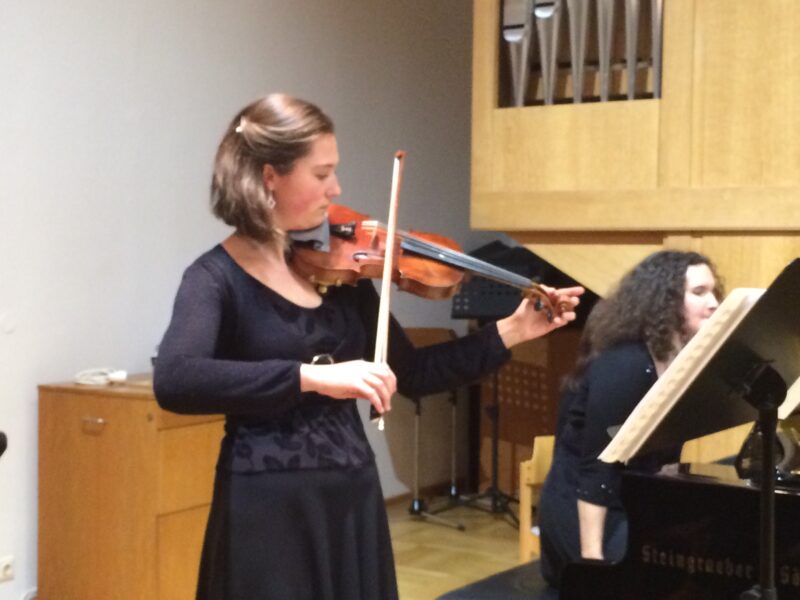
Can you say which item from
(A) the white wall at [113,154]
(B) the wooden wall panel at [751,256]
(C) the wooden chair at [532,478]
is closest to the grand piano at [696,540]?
(C) the wooden chair at [532,478]

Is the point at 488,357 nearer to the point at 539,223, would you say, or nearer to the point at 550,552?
the point at 550,552

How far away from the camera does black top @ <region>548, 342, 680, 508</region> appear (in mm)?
2531

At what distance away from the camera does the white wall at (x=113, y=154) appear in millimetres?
3777

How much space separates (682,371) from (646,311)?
1027mm

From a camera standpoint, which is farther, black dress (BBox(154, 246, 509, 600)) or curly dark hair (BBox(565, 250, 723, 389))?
curly dark hair (BBox(565, 250, 723, 389))

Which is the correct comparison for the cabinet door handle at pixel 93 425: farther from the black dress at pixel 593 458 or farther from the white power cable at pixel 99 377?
the black dress at pixel 593 458

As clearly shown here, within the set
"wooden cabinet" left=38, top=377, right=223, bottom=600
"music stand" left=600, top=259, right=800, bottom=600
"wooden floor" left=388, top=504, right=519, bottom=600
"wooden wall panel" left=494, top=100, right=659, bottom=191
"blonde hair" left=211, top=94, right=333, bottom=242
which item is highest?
"wooden wall panel" left=494, top=100, right=659, bottom=191

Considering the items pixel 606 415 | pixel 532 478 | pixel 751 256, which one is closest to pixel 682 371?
pixel 606 415

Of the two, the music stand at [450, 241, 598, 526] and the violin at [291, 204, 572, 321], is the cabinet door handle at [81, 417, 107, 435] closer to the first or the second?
the violin at [291, 204, 572, 321]

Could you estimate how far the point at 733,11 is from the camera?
355 centimetres

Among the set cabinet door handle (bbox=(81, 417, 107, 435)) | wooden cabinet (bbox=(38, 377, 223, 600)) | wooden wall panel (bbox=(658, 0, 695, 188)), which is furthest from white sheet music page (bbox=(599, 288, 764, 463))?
cabinet door handle (bbox=(81, 417, 107, 435))

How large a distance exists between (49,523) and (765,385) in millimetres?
2833

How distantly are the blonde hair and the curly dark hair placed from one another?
1.16 m

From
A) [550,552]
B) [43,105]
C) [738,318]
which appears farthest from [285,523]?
[43,105]
